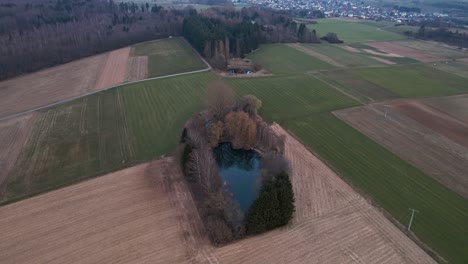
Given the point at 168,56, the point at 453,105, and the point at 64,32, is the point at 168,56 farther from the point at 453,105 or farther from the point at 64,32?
the point at 453,105

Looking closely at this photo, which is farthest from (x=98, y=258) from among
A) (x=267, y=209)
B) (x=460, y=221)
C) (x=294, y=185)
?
(x=460, y=221)

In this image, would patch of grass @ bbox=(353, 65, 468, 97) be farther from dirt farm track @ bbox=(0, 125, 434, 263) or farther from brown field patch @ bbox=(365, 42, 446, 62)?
dirt farm track @ bbox=(0, 125, 434, 263)

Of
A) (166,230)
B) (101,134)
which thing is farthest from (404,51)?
(166,230)

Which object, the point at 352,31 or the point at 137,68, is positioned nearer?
the point at 137,68

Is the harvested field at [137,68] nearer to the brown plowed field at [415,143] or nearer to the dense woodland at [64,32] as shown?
the dense woodland at [64,32]

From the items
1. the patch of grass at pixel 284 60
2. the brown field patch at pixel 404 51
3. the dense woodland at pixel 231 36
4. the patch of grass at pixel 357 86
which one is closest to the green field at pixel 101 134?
the dense woodland at pixel 231 36

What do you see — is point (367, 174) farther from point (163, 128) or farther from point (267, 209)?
point (163, 128)
